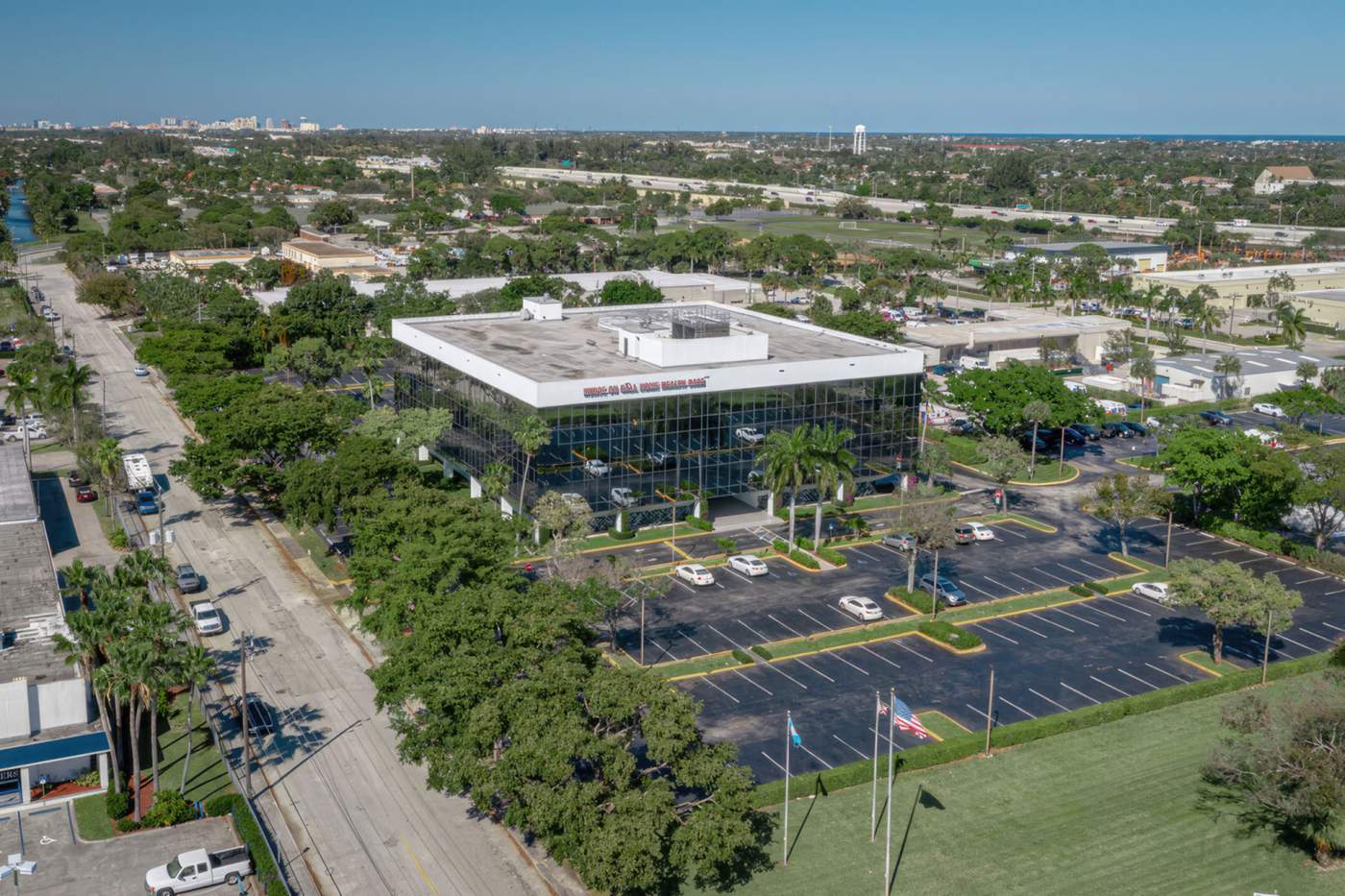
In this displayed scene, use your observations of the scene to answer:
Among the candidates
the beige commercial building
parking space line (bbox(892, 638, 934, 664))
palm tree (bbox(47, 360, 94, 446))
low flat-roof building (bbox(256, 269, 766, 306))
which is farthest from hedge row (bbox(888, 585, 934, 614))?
the beige commercial building

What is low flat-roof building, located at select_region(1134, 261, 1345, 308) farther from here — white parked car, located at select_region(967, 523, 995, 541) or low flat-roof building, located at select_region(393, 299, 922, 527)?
white parked car, located at select_region(967, 523, 995, 541)

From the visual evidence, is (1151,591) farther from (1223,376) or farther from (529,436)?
(1223,376)

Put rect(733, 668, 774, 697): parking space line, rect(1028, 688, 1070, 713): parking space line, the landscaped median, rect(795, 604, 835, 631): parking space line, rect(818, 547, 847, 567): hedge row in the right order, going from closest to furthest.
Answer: rect(1028, 688, 1070, 713): parking space line
rect(733, 668, 774, 697): parking space line
the landscaped median
rect(795, 604, 835, 631): parking space line
rect(818, 547, 847, 567): hedge row

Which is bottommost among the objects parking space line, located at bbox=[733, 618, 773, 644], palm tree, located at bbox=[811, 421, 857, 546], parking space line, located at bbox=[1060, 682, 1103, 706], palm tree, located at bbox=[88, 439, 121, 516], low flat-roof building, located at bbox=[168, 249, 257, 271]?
parking space line, located at bbox=[1060, 682, 1103, 706]

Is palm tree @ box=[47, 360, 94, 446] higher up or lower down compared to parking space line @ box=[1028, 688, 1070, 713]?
higher up

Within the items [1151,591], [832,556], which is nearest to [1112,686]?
[1151,591]

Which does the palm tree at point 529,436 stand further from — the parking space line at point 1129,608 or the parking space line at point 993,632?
the parking space line at point 1129,608
